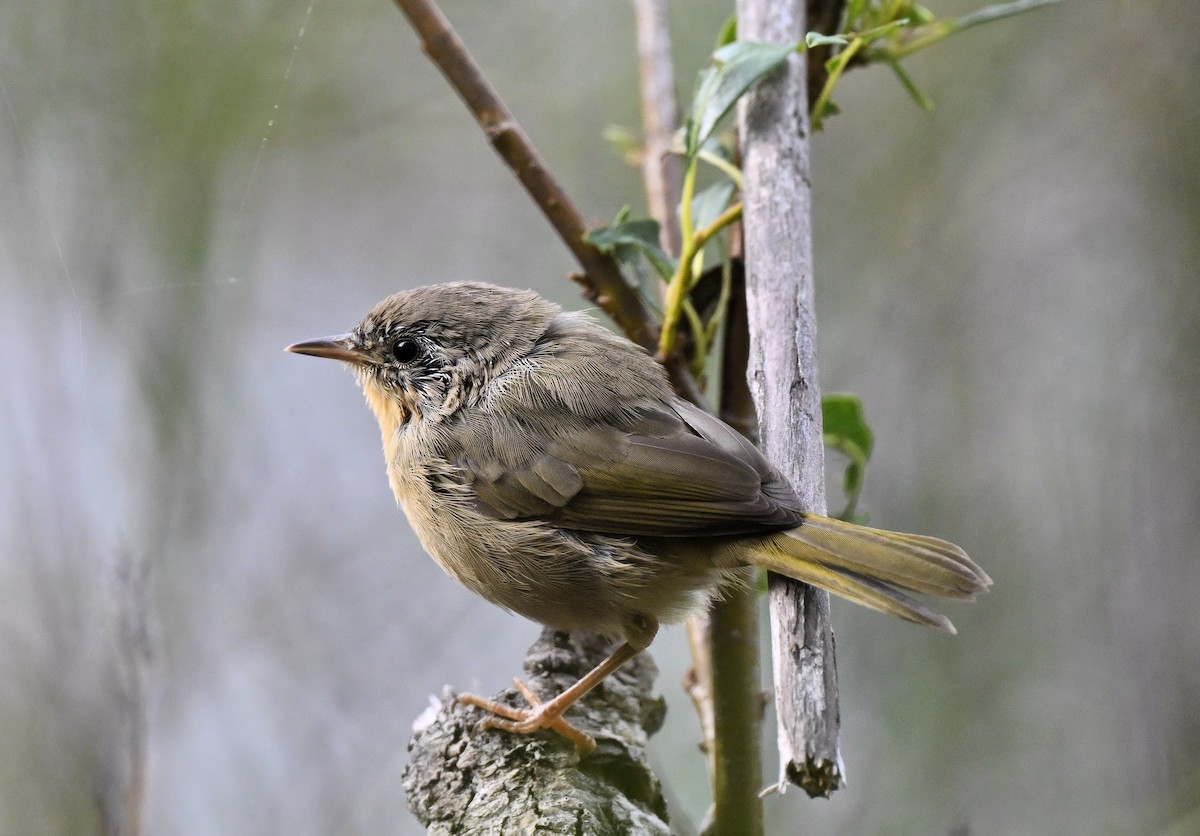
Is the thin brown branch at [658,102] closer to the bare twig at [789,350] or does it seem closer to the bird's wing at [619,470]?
the bare twig at [789,350]

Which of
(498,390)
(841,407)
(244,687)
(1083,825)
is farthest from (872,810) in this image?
(244,687)

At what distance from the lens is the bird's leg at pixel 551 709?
2.51m

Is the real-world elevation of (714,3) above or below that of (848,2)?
above

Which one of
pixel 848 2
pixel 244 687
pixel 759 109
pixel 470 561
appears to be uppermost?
pixel 848 2

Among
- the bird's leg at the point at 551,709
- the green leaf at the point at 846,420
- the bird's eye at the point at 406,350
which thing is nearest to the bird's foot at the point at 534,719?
the bird's leg at the point at 551,709

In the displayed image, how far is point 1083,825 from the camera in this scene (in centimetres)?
420

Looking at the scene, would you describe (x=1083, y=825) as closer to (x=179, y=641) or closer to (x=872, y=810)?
(x=872, y=810)

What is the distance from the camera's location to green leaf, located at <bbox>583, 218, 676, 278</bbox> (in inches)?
118

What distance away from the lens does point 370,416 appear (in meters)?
5.45

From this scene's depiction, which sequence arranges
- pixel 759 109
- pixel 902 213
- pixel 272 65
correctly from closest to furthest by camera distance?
1. pixel 759 109
2. pixel 272 65
3. pixel 902 213

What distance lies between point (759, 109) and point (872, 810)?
2.83 m

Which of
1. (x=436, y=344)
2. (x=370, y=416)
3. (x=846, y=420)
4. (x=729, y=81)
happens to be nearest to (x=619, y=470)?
(x=846, y=420)

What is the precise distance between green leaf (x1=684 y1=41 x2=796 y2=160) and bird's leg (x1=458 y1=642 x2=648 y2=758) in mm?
1427

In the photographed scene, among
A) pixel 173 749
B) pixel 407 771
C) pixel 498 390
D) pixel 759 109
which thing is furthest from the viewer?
pixel 173 749
